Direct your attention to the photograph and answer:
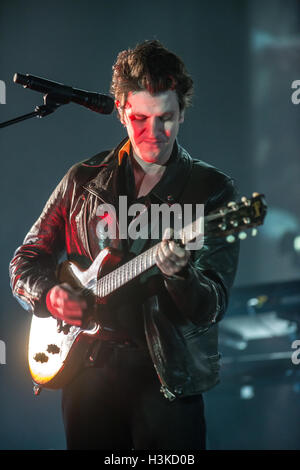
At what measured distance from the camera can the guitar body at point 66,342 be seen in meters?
1.91

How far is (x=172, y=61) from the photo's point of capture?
1985 millimetres

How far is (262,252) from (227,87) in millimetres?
1803

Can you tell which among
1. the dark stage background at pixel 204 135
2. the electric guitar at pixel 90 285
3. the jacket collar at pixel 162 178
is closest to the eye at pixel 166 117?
the jacket collar at pixel 162 178

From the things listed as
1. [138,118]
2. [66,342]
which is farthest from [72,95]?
[66,342]

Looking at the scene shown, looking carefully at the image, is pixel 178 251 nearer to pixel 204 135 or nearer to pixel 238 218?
pixel 238 218

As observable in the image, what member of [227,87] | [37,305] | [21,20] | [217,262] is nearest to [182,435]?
[217,262]

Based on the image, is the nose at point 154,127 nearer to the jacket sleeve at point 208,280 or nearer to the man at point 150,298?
the man at point 150,298

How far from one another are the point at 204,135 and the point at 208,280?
12.2ft

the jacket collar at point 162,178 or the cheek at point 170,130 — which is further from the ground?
the cheek at point 170,130

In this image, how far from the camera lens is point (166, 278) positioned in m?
1.67

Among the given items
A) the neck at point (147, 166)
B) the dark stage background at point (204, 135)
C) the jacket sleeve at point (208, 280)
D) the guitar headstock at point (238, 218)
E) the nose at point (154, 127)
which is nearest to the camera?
the guitar headstock at point (238, 218)

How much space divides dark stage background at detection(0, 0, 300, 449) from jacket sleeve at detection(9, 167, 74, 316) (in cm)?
211

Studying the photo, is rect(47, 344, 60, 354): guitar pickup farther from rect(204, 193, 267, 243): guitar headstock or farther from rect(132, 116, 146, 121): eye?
rect(132, 116, 146, 121): eye
